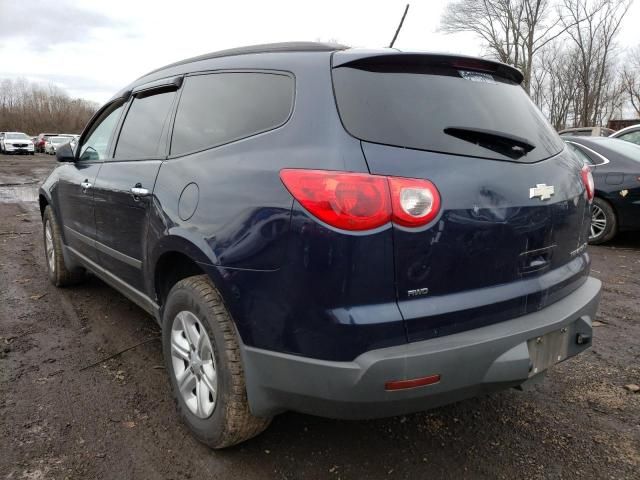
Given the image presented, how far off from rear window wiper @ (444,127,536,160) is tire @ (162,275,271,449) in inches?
47.8

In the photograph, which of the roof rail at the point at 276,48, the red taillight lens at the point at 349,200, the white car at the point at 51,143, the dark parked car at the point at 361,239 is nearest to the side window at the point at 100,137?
the roof rail at the point at 276,48

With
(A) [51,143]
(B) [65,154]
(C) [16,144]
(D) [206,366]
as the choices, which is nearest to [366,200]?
(D) [206,366]

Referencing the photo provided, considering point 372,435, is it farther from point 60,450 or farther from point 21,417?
point 21,417

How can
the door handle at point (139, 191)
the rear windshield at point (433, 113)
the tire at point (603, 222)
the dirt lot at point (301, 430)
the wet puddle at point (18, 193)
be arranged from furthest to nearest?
the wet puddle at point (18, 193)
the tire at point (603, 222)
the door handle at point (139, 191)
the dirt lot at point (301, 430)
the rear windshield at point (433, 113)

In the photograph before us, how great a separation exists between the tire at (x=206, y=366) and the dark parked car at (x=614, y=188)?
17.5 feet

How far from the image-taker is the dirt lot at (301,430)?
2.22 metres

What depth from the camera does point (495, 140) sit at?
2066mm

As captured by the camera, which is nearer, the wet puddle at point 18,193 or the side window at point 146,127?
the side window at point 146,127

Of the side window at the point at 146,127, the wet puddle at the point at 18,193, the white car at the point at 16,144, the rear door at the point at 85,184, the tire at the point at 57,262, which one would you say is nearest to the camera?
the side window at the point at 146,127

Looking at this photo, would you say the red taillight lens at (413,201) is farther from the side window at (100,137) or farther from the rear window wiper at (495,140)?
the side window at (100,137)

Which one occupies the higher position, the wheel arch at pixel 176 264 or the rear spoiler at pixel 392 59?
the rear spoiler at pixel 392 59

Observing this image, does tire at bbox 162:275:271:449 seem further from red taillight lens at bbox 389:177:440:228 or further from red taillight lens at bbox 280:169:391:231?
red taillight lens at bbox 389:177:440:228

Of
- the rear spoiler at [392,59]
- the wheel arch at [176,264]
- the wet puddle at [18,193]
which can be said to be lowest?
the wet puddle at [18,193]

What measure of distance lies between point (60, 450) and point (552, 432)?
2.36 m
